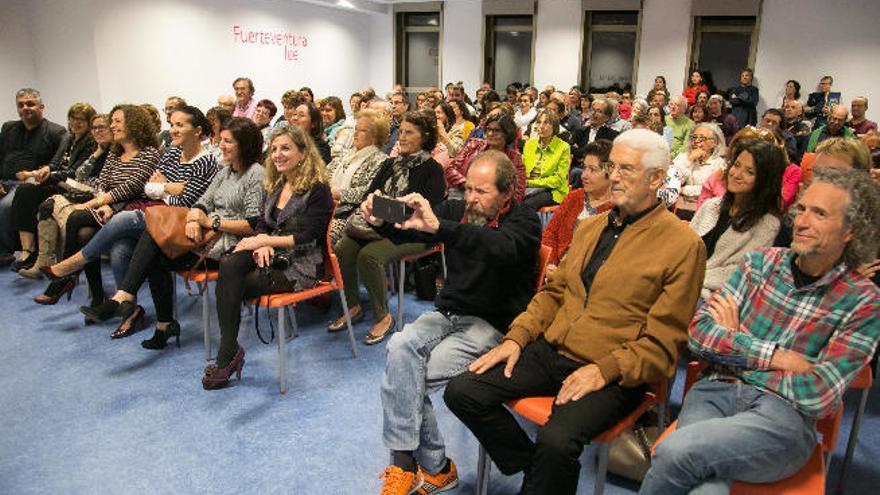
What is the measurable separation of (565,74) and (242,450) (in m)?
10.8

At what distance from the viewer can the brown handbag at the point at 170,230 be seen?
10.3 feet

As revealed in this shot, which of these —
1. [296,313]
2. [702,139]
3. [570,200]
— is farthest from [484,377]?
[702,139]

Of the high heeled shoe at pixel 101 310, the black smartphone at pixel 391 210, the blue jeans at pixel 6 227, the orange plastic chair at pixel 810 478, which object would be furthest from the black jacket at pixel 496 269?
the blue jeans at pixel 6 227

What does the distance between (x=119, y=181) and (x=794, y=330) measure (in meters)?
3.77

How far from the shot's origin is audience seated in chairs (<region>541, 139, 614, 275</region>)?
297 cm

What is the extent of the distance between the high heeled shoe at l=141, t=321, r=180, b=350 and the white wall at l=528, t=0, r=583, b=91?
10010mm

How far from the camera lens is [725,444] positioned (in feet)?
4.91

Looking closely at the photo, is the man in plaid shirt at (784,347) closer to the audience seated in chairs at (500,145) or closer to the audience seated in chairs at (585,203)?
the audience seated in chairs at (585,203)

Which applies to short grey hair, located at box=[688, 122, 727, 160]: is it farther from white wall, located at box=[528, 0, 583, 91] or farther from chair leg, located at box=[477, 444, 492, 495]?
white wall, located at box=[528, 0, 583, 91]

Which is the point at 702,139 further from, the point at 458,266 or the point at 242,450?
the point at 242,450

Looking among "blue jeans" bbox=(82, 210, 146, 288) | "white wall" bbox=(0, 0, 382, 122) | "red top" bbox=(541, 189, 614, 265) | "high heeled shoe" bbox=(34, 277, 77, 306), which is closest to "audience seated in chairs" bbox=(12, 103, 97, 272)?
"high heeled shoe" bbox=(34, 277, 77, 306)

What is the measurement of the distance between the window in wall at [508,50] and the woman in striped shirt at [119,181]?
9.59 metres

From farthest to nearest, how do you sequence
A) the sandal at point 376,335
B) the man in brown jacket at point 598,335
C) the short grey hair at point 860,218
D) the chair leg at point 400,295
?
the chair leg at point 400,295
the sandal at point 376,335
the man in brown jacket at point 598,335
the short grey hair at point 860,218

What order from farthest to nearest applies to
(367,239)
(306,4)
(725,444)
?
(306,4) < (367,239) < (725,444)
